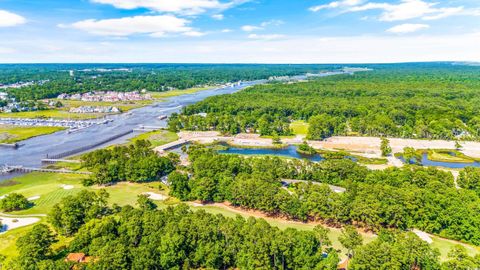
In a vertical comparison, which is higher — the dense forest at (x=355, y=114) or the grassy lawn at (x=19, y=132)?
the dense forest at (x=355, y=114)

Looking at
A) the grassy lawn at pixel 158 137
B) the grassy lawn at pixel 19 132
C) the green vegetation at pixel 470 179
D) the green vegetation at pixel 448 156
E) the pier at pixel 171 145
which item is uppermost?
the green vegetation at pixel 470 179

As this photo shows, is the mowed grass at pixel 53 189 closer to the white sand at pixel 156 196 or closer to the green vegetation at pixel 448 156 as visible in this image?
the white sand at pixel 156 196

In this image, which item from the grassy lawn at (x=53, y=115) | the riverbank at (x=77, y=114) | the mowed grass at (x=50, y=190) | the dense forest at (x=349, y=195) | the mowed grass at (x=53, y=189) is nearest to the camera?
the dense forest at (x=349, y=195)

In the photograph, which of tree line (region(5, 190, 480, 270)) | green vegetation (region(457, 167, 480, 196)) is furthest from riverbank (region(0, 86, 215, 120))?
green vegetation (region(457, 167, 480, 196))

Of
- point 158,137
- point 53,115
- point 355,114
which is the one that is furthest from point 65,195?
point 355,114

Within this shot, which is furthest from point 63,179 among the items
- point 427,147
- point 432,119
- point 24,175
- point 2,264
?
point 432,119

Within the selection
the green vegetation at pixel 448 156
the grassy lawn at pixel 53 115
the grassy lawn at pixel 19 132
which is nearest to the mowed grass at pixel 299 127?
the green vegetation at pixel 448 156

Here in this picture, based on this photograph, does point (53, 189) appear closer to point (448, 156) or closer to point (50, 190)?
point (50, 190)
